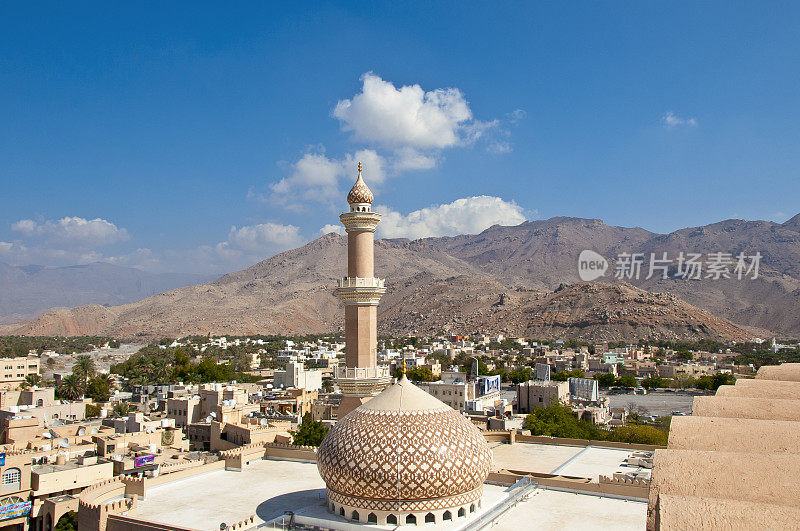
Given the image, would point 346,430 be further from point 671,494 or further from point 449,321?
point 449,321

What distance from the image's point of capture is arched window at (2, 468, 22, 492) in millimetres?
16750

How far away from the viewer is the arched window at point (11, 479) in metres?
16.8

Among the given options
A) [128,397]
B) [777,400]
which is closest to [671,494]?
[777,400]

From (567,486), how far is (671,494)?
1228cm

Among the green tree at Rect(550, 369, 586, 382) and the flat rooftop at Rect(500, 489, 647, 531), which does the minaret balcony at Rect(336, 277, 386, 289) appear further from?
the green tree at Rect(550, 369, 586, 382)

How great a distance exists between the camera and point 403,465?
36.1 feet

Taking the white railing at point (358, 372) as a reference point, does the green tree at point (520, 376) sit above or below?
below

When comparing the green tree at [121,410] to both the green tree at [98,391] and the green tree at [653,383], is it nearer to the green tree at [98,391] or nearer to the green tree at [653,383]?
the green tree at [98,391]

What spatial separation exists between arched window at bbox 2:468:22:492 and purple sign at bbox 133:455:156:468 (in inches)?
110

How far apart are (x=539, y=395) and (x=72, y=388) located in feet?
86.9

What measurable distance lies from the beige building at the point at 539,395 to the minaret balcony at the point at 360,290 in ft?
79.0

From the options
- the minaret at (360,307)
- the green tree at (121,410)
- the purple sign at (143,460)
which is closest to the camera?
the minaret at (360,307)

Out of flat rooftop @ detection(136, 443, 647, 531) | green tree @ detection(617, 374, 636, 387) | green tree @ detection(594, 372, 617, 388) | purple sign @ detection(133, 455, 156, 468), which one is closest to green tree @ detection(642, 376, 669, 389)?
green tree @ detection(617, 374, 636, 387)

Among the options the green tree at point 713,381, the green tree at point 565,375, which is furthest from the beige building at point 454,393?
the green tree at point 713,381
